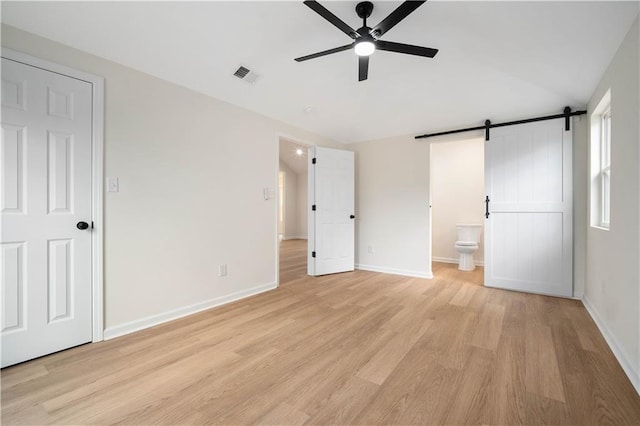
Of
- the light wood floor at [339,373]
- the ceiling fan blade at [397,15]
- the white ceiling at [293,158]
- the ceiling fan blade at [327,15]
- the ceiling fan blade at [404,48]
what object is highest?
the white ceiling at [293,158]

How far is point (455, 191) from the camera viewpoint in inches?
210

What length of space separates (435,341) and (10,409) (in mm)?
2608

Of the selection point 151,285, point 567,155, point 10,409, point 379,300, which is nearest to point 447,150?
point 567,155

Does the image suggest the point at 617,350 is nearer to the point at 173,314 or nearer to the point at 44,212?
the point at 173,314

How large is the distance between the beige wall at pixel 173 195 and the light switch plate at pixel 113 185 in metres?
0.03

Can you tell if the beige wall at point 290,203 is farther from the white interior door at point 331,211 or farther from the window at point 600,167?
the window at point 600,167

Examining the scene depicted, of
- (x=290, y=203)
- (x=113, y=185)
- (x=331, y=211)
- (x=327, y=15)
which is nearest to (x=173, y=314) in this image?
(x=113, y=185)

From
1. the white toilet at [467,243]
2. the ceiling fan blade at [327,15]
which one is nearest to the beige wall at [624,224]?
the ceiling fan blade at [327,15]

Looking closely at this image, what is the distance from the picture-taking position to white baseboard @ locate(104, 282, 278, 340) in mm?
2264

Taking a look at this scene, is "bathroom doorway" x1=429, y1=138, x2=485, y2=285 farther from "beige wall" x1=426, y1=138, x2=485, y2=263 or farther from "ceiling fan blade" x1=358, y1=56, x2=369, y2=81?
"ceiling fan blade" x1=358, y1=56, x2=369, y2=81

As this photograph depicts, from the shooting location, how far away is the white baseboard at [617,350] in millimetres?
1588

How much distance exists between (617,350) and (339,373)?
1.94 meters

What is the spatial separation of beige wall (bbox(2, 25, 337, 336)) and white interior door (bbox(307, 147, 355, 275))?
0.94 meters

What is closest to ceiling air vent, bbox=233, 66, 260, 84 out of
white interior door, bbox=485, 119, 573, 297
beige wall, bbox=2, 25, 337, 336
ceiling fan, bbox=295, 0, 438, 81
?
beige wall, bbox=2, 25, 337, 336
